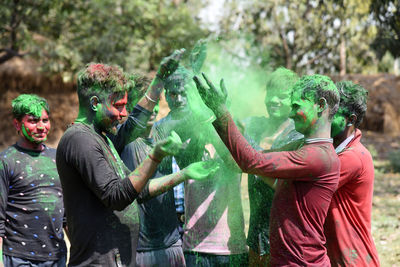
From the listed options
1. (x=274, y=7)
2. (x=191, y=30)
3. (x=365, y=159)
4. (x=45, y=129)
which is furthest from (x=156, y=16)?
(x=365, y=159)

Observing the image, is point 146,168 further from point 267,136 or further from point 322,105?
point 267,136

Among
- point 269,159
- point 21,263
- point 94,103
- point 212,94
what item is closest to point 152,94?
point 94,103

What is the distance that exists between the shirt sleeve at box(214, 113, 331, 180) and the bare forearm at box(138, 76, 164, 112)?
1.82ft

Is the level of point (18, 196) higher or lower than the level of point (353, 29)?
lower

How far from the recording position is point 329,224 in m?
2.71

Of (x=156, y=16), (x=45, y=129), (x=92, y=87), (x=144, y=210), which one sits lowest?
(x=144, y=210)

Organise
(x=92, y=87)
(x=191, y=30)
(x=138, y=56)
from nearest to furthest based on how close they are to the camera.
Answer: (x=92, y=87) → (x=138, y=56) → (x=191, y=30)

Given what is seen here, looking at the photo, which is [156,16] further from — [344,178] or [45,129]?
[344,178]

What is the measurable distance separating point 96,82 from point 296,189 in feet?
3.69

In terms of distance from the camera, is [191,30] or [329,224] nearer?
[329,224]

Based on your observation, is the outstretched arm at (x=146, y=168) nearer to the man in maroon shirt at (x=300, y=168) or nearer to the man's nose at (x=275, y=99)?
the man in maroon shirt at (x=300, y=168)

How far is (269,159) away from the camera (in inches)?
91.0

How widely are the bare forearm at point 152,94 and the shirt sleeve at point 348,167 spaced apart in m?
1.09

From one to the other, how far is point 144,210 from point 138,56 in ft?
29.8
